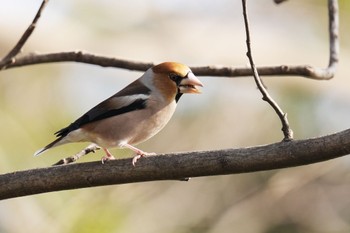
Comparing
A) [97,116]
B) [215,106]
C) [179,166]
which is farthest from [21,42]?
[215,106]

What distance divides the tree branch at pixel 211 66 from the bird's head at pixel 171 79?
7 centimetres

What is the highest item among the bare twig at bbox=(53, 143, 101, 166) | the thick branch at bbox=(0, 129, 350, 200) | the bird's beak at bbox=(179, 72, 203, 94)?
the thick branch at bbox=(0, 129, 350, 200)

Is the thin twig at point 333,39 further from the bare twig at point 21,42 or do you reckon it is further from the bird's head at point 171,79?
the bare twig at point 21,42

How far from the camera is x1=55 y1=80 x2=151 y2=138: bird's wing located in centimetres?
393

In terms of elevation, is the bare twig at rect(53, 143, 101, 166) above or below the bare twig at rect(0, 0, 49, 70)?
below

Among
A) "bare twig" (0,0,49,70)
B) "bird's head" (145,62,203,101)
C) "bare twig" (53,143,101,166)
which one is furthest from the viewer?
"bird's head" (145,62,203,101)

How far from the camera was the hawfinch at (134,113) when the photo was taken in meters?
3.92

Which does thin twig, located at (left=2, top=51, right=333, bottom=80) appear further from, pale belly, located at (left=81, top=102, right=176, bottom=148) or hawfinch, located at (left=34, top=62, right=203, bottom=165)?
pale belly, located at (left=81, top=102, right=176, bottom=148)

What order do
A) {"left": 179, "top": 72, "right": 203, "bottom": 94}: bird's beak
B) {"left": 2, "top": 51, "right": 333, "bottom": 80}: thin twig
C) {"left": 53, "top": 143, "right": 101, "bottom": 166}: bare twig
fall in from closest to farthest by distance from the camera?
{"left": 53, "top": 143, "right": 101, "bottom": 166}: bare twig < {"left": 2, "top": 51, "right": 333, "bottom": 80}: thin twig < {"left": 179, "top": 72, "right": 203, "bottom": 94}: bird's beak

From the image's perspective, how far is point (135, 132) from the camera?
392 cm

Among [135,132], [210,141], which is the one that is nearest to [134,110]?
[135,132]

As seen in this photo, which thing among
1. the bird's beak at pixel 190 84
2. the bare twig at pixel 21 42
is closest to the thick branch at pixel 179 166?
the bare twig at pixel 21 42

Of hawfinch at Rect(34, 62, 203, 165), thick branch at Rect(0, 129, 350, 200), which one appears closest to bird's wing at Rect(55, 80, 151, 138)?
hawfinch at Rect(34, 62, 203, 165)

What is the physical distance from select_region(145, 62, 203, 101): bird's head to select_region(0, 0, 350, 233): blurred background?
182 centimetres
